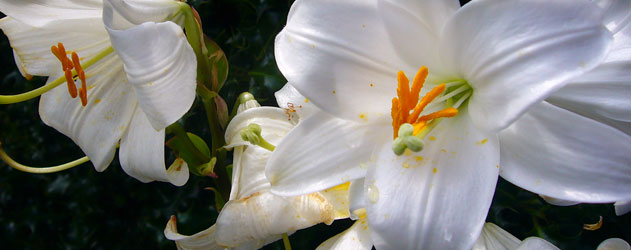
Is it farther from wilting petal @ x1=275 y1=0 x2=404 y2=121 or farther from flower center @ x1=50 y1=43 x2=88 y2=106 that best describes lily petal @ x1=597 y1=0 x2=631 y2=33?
flower center @ x1=50 y1=43 x2=88 y2=106

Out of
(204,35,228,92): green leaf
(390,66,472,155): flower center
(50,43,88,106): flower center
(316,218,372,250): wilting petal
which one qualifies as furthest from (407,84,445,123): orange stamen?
(50,43,88,106): flower center

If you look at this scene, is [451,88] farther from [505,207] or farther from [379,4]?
[505,207]

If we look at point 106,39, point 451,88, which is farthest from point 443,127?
point 106,39

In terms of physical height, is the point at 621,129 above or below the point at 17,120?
above

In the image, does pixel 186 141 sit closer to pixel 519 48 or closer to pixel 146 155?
pixel 146 155

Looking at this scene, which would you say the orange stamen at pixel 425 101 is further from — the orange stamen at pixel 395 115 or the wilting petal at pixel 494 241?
the wilting petal at pixel 494 241

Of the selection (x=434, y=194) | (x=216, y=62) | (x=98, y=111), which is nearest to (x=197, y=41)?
(x=216, y=62)
